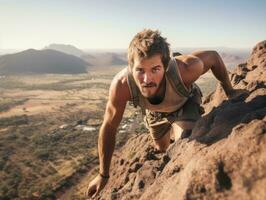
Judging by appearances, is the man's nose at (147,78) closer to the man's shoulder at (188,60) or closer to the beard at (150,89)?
the beard at (150,89)

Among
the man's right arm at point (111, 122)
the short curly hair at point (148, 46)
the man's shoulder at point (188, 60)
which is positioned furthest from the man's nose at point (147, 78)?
the man's shoulder at point (188, 60)

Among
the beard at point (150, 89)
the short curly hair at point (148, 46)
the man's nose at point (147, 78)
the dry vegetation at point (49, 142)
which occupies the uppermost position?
the short curly hair at point (148, 46)

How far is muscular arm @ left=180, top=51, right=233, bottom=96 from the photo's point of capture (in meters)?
4.39

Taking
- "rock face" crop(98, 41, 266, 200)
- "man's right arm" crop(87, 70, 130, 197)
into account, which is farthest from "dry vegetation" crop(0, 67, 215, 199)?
"rock face" crop(98, 41, 266, 200)

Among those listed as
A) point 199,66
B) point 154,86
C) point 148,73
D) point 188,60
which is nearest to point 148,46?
point 148,73

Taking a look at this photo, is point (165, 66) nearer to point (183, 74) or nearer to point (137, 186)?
point (183, 74)

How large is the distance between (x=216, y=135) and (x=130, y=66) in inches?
57.2

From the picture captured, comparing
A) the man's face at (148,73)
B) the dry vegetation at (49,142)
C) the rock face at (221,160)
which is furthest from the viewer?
the dry vegetation at (49,142)

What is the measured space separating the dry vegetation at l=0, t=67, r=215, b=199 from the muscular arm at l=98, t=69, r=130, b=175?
23.4 m

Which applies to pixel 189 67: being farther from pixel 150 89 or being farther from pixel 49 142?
pixel 49 142

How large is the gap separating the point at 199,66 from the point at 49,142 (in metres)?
47.4

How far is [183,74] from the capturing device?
14.4 ft

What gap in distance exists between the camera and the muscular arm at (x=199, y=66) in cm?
439

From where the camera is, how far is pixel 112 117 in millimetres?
4312
